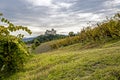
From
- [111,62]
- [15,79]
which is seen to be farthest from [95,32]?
[111,62]

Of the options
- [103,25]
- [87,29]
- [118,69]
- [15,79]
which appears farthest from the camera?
[87,29]

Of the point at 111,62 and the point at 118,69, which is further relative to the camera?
the point at 111,62

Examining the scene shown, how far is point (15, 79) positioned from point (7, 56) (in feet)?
7.10

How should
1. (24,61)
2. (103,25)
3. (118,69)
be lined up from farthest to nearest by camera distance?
1. (103,25)
2. (24,61)
3. (118,69)

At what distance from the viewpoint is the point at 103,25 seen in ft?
84.6

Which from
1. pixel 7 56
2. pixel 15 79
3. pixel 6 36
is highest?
pixel 6 36

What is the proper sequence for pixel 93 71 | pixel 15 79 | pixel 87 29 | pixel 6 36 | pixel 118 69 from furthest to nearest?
pixel 87 29
pixel 6 36
pixel 15 79
pixel 93 71
pixel 118 69

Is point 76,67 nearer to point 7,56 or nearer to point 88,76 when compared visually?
point 88,76

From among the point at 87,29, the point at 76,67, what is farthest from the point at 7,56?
the point at 87,29

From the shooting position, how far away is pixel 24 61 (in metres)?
15.1

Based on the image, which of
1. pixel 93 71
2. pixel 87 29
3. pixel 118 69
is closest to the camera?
pixel 118 69

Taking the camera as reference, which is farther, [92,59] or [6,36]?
[6,36]

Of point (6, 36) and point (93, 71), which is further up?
A: point (6, 36)

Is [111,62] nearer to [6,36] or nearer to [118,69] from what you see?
A: [118,69]
